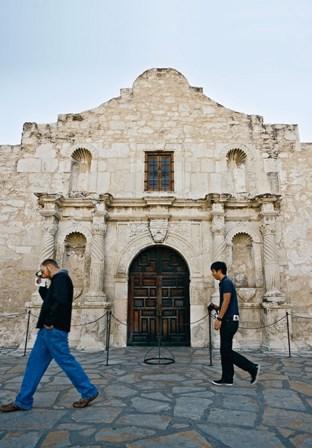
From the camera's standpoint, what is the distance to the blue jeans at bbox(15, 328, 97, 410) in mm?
3457

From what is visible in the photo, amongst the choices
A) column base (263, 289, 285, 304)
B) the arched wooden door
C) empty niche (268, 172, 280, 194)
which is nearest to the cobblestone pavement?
column base (263, 289, 285, 304)

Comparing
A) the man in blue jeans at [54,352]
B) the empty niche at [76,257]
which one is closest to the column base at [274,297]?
the empty niche at [76,257]

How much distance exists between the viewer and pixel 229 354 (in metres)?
4.45

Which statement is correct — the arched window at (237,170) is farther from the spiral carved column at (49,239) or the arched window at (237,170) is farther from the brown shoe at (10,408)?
the brown shoe at (10,408)

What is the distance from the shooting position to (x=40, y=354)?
11.6 ft

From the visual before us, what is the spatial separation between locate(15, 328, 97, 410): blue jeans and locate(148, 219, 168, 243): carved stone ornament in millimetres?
5030

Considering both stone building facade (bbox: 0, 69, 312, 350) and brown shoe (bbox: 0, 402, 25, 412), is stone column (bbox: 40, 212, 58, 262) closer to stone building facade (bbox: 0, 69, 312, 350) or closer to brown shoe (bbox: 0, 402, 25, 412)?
stone building facade (bbox: 0, 69, 312, 350)

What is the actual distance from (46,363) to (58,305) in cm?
66

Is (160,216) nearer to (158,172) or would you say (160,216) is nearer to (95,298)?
(158,172)

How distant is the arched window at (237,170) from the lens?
9.09m

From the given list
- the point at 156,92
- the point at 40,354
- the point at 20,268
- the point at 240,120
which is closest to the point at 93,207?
the point at 20,268

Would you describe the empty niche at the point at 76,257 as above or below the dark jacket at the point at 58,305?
above

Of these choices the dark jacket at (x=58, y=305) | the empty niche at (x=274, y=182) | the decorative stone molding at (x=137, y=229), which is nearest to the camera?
the dark jacket at (x=58, y=305)

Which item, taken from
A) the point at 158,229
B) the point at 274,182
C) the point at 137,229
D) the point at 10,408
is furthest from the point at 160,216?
the point at 10,408
